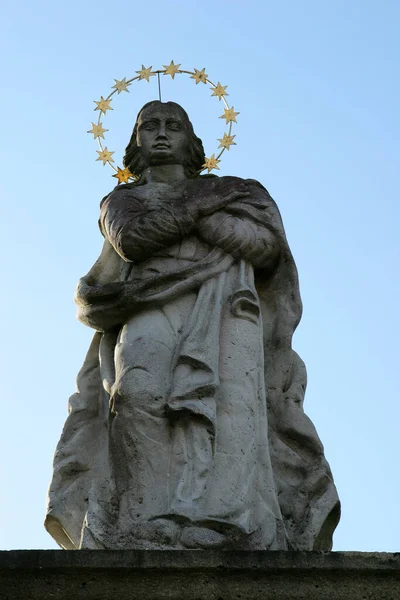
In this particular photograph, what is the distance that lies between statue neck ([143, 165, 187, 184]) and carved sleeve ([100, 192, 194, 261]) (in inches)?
23.5

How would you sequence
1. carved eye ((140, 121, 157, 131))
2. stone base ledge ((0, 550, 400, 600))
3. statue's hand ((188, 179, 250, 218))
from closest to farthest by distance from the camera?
stone base ledge ((0, 550, 400, 600)), statue's hand ((188, 179, 250, 218)), carved eye ((140, 121, 157, 131))

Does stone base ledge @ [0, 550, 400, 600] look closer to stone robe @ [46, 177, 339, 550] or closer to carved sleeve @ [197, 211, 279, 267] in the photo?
stone robe @ [46, 177, 339, 550]

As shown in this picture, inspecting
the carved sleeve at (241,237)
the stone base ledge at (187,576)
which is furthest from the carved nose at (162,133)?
the stone base ledge at (187,576)

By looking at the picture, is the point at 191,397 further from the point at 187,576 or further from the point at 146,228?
the point at 187,576

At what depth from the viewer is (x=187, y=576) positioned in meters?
9.70

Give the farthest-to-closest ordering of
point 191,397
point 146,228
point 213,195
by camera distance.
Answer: point 213,195 → point 146,228 → point 191,397

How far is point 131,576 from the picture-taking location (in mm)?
9711

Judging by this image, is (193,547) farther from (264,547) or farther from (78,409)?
(78,409)

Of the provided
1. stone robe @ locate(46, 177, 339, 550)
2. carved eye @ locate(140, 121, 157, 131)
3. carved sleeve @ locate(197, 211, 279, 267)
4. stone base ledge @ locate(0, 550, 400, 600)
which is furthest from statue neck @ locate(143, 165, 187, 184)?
stone base ledge @ locate(0, 550, 400, 600)

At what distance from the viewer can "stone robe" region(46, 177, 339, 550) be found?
1077 cm

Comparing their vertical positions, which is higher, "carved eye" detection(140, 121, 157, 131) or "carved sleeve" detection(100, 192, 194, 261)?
"carved eye" detection(140, 121, 157, 131)

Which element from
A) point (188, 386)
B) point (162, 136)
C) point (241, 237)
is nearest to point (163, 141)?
point (162, 136)

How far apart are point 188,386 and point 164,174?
7.42 feet

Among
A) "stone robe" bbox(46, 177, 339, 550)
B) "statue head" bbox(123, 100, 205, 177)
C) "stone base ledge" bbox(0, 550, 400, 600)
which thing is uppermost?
"statue head" bbox(123, 100, 205, 177)
